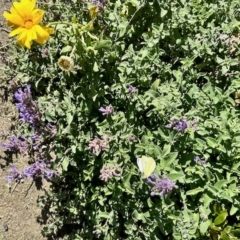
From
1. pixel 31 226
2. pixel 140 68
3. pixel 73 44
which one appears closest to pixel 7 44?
pixel 73 44

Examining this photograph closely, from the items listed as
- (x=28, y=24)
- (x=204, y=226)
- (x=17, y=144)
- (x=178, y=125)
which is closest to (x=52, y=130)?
(x=17, y=144)

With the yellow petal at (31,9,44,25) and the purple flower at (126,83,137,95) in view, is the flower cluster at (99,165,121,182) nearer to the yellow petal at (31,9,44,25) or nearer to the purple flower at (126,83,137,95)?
the purple flower at (126,83,137,95)

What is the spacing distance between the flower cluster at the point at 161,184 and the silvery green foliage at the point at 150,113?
16 cm

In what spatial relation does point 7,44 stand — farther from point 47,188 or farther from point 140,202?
point 140,202

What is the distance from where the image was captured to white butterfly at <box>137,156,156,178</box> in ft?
8.14

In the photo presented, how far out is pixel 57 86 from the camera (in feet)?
10.7

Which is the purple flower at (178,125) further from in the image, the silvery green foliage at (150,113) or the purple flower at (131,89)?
the purple flower at (131,89)

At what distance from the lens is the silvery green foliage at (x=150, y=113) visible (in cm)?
272

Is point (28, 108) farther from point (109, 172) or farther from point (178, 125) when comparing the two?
point (178, 125)

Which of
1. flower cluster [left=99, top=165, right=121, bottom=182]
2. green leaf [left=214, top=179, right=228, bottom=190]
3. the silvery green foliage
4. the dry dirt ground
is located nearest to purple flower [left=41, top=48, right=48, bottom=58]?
the silvery green foliage

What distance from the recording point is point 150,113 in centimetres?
279

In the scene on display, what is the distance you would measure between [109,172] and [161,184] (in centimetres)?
30

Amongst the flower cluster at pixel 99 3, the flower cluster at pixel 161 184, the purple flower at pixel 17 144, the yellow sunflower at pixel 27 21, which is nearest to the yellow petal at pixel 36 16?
the yellow sunflower at pixel 27 21

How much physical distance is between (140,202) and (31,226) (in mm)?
893
